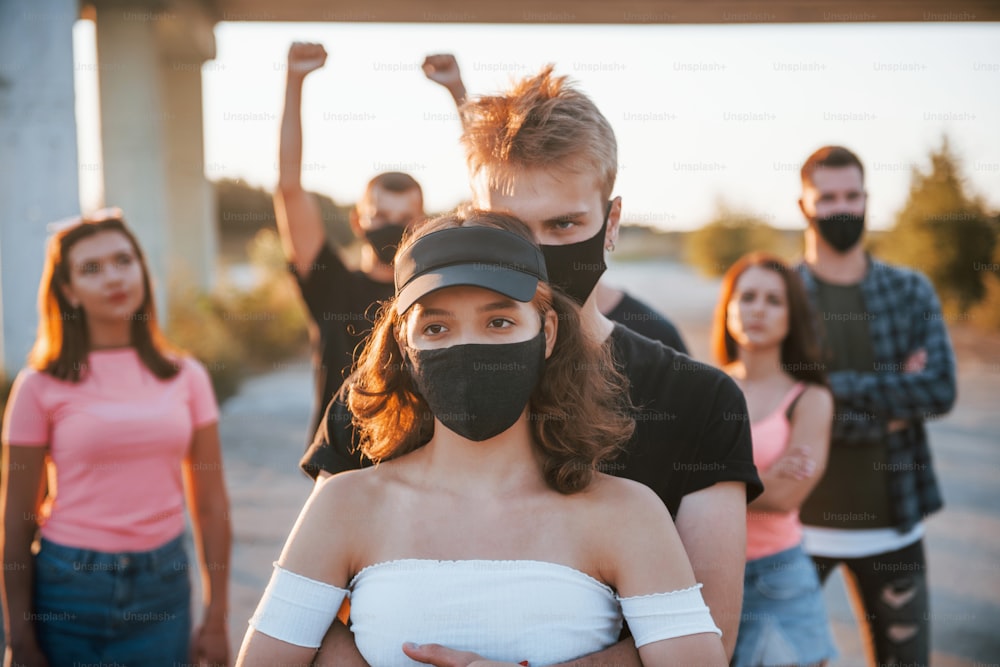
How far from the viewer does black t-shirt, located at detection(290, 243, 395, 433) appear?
3520 mm

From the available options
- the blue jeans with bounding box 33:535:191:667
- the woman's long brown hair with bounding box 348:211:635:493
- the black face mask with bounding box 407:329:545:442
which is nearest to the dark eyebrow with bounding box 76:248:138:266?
the blue jeans with bounding box 33:535:191:667

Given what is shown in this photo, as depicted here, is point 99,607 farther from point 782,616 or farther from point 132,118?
point 132,118

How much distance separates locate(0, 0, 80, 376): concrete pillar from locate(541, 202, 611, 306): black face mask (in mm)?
7652

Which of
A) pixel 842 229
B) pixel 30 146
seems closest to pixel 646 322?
pixel 842 229

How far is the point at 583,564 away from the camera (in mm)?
1682

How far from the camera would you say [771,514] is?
10.7ft

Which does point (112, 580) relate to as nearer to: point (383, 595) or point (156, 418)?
point (156, 418)

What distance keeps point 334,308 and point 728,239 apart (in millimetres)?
31766

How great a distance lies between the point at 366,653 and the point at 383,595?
12 cm

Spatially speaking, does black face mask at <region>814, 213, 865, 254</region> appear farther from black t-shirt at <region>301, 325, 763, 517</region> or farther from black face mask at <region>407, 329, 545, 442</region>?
black face mask at <region>407, 329, 545, 442</region>

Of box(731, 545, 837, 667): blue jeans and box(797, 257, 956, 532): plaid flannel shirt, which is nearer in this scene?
box(731, 545, 837, 667): blue jeans

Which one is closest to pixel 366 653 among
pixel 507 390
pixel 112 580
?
pixel 507 390

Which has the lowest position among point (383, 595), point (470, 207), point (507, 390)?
point (383, 595)

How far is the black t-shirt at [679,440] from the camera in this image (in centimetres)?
191
